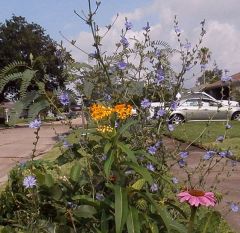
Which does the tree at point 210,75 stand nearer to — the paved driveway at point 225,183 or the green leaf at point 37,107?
the paved driveway at point 225,183

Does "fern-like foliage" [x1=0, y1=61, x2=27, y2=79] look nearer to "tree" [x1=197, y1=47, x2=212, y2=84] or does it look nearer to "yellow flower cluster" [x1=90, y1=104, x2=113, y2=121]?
"yellow flower cluster" [x1=90, y1=104, x2=113, y2=121]

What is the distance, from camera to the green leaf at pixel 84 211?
328 cm

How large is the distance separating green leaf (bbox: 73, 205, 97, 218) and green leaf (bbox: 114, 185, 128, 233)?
1.03 feet

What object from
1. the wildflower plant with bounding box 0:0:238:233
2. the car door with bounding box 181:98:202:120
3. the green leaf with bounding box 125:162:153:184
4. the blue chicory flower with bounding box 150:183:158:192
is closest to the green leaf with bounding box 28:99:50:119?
the wildflower plant with bounding box 0:0:238:233

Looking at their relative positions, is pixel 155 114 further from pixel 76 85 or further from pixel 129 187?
pixel 129 187

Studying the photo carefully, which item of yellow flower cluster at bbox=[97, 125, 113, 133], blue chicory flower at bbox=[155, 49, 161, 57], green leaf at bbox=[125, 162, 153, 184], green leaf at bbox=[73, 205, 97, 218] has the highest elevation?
blue chicory flower at bbox=[155, 49, 161, 57]

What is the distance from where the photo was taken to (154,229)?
325cm

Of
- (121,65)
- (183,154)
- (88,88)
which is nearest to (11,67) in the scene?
(88,88)

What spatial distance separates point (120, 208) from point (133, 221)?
0.13m

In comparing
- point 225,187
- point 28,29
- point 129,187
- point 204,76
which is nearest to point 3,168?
point 225,187

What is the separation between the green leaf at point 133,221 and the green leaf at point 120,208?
0.07 meters

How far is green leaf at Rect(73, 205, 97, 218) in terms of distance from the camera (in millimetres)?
3279

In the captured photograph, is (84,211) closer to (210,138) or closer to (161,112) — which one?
(161,112)

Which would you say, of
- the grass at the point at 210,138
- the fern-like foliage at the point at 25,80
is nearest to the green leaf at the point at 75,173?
the fern-like foliage at the point at 25,80
